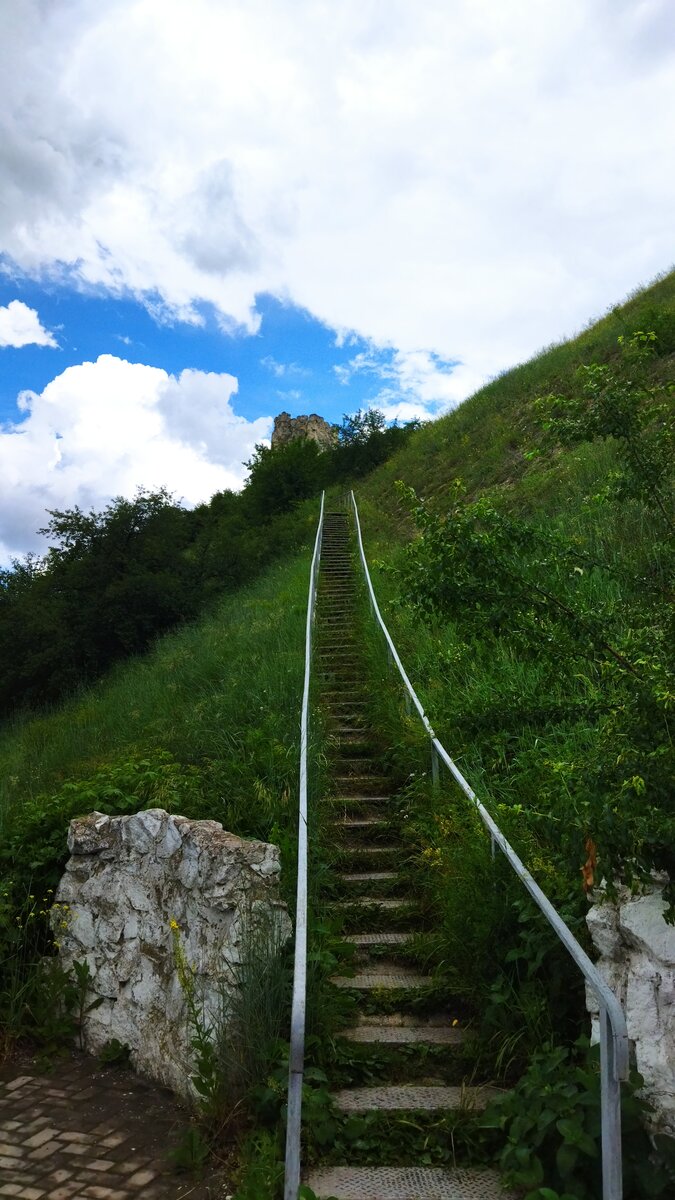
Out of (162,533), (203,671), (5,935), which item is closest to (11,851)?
(5,935)

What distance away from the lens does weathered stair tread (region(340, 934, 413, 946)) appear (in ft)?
16.9

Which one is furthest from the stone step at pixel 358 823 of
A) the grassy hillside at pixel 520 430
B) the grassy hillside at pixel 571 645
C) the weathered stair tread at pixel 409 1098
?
the grassy hillside at pixel 520 430

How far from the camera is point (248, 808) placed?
6211 millimetres

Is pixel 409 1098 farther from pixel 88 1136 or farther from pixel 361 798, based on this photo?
pixel 361 798

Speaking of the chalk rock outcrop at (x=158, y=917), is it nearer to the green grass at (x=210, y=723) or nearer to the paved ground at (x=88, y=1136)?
the paved ground at (x=88, y=1136)

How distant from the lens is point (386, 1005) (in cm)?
459

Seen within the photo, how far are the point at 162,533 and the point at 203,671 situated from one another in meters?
11.8

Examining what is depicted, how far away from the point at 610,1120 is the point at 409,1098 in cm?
150

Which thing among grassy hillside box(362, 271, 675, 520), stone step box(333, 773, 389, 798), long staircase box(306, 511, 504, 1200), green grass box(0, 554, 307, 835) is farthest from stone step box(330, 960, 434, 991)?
grassy hillside box(362, 271, 675, 520)

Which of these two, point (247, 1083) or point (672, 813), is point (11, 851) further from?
point (672, 813)

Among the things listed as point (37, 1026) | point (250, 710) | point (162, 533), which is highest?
point (162, 533)

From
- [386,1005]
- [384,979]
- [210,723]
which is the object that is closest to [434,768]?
[384,979]

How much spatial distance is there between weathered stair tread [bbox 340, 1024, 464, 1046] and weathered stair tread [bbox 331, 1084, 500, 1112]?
0.99 ft

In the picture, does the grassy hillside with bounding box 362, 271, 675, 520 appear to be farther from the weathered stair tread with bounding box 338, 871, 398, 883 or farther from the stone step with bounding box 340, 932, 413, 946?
the stone step with bounding box 340, 932, 413, 946
